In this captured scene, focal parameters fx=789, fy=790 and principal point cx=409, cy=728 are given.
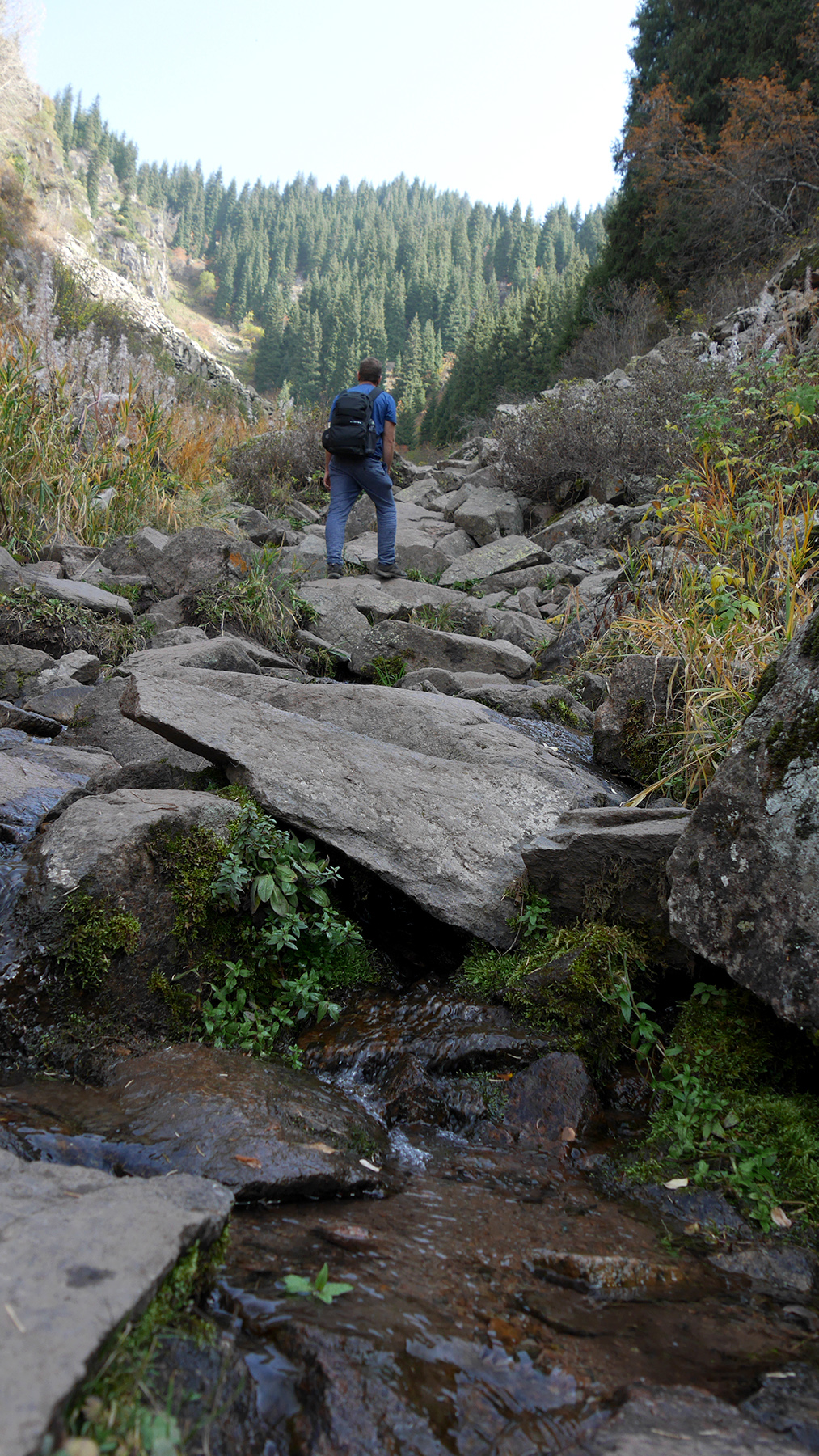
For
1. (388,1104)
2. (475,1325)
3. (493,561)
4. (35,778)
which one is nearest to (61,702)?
(35,778)

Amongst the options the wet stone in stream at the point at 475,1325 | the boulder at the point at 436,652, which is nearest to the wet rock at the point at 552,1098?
the wet stone in stream at the point at 475,1325

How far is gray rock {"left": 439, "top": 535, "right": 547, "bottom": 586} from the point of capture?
9070 millimetres

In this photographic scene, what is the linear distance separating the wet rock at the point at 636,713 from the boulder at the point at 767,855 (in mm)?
1706

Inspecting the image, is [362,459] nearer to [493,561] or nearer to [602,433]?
[493,561]

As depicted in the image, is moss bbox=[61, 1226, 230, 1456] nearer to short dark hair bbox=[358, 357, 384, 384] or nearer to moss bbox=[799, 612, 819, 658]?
moss bbox=[799, 612, 819, 658]

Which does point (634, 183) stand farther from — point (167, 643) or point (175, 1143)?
point (175, 1143)

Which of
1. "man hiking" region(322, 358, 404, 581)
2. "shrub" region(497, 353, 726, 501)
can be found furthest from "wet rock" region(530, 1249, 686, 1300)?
"shrub" region(497, 353, 726, 501)

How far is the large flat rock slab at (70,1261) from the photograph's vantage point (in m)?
1.01

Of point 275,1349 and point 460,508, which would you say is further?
point 460,508

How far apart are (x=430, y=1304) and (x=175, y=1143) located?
31.2 inches

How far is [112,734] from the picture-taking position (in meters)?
4.62

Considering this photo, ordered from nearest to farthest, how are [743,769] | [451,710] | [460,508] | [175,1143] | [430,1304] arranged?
[430,1304]
[175,1143]
[743,769]
[451,710]
[460,508]

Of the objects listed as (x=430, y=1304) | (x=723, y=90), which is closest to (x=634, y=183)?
(x=723, y=90)

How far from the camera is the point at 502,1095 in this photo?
2516 mm
